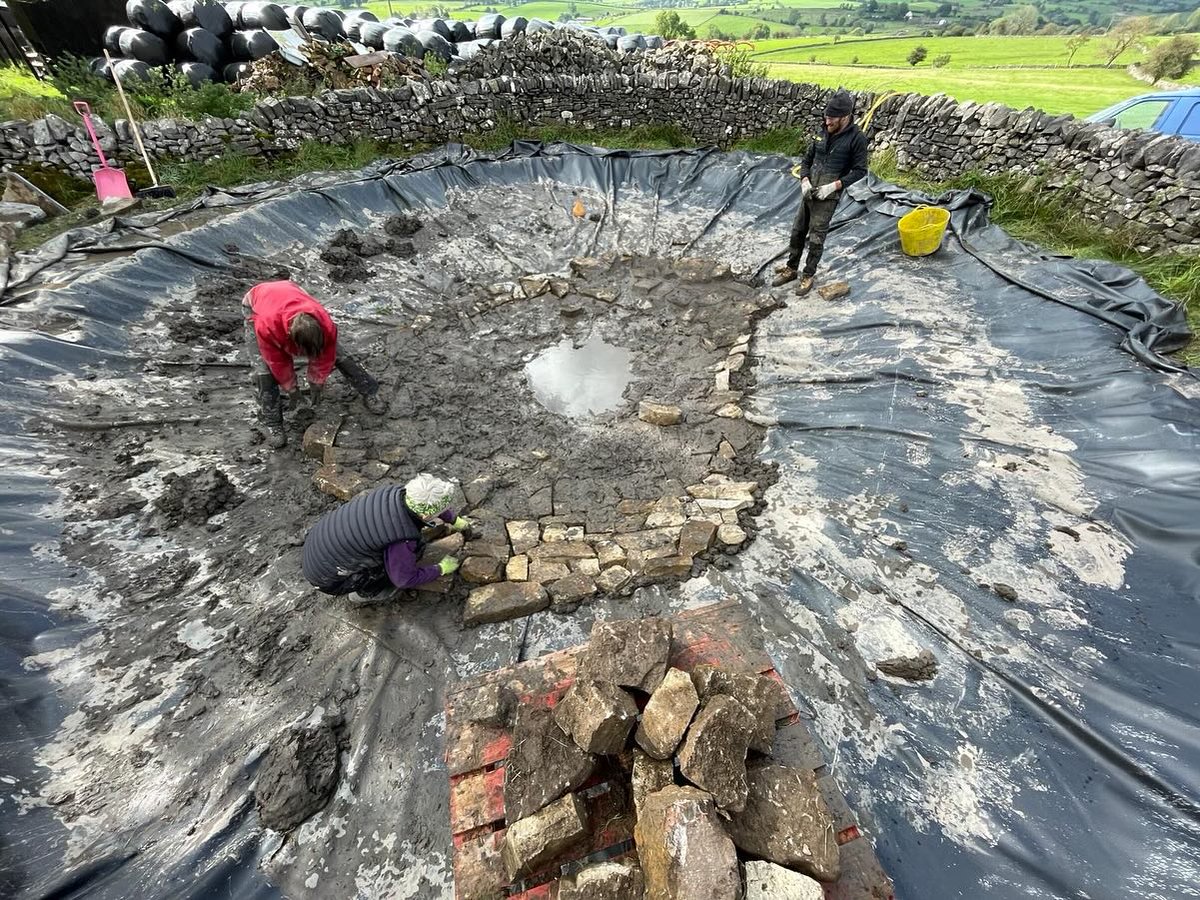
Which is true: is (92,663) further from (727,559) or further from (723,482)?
(723,482)

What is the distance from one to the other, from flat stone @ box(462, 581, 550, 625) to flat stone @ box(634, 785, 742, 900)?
5.11 ft

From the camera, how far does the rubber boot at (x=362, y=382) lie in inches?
182

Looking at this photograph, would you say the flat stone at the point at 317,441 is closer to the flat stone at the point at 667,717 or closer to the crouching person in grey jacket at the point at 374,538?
the crouching person in grey jacket at the point at 374,538

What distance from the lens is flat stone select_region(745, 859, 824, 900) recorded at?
1.57m

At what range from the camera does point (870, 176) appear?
293 inches

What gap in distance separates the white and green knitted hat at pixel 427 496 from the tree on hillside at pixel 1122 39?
7039 centimetres

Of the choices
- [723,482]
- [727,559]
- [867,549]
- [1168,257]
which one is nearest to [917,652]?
[867,549]

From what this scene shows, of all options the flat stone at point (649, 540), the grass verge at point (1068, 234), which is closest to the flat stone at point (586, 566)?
the flat stone at point (649, 540)

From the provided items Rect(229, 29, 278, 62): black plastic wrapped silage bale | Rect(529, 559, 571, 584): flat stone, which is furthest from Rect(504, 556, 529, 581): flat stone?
Rect(229, 29, 278, 62): black plastic wrapped silage bale

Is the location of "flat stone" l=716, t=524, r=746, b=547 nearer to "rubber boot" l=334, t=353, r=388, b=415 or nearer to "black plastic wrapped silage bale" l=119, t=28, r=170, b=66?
"rubber boot" l=334, t=353, r=388, b=415

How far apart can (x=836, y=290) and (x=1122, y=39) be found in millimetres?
71891

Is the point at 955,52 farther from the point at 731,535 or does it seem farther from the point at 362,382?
the point at 362,382

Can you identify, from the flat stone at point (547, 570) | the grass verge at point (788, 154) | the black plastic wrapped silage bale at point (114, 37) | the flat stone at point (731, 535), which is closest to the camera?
the flat stone at point (547, 570)

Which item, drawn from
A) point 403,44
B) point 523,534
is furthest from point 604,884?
point 403,44
